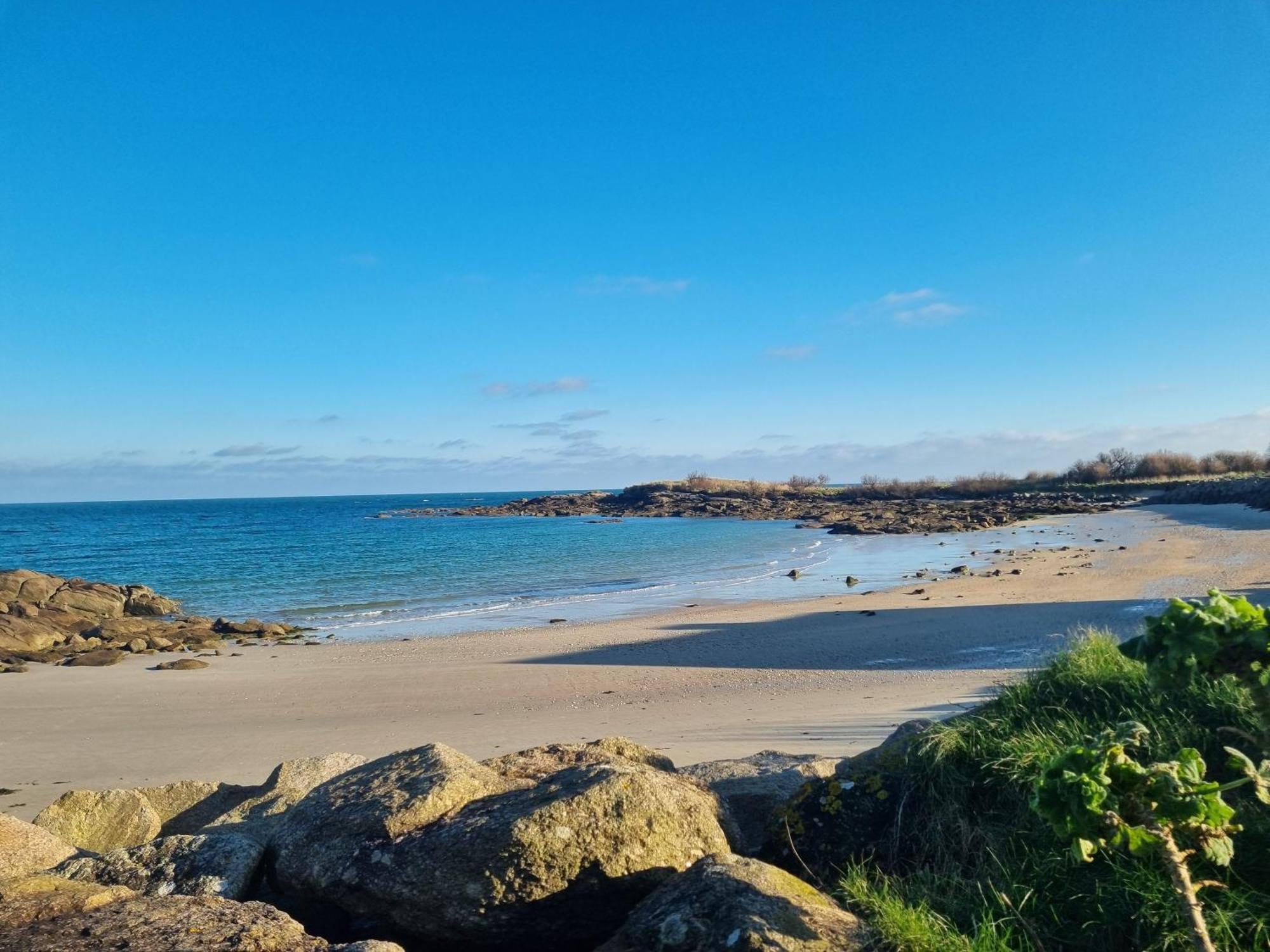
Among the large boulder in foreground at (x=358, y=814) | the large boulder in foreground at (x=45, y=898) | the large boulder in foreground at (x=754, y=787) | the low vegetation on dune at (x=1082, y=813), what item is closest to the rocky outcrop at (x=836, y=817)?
the low vegetation on dune at (x=1082, y=813)

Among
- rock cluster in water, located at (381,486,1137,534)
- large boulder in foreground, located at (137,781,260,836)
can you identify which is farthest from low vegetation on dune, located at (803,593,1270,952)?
rock cluster in water, located at (381,486,1137,534)

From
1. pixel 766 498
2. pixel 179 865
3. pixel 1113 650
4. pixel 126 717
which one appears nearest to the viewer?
pixel 179 865

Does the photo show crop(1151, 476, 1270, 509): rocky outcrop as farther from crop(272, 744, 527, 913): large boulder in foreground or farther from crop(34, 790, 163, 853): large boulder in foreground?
crop(34, 790, 163, 853): large boulder in foreground

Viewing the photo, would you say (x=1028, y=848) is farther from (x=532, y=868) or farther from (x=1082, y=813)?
A: (x=532, y=868)

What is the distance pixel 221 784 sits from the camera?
717 centimetres

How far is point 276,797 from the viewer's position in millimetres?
5965

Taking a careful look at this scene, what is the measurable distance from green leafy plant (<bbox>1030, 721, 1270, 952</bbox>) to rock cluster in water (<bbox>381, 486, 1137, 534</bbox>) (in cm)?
5365

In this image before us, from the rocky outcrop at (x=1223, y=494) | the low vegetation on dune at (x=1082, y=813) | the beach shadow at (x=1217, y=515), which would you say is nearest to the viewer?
the low vegetation on dune at (x=1082, y=813)

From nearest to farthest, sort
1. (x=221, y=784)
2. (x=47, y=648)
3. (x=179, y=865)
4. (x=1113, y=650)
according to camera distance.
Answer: (x=179, y=865) → (x=1113, y=650) → (x=221, y=784) → (x=47, y=648)

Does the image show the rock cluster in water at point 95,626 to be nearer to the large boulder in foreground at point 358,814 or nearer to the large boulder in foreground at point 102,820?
the large boulder in foreground at point 102,820

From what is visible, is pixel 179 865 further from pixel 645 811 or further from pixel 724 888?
pixel 724 888

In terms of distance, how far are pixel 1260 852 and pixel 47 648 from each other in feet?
84.0

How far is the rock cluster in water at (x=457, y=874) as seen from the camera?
3283mm

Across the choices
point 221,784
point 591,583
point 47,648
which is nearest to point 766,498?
point 591,583
